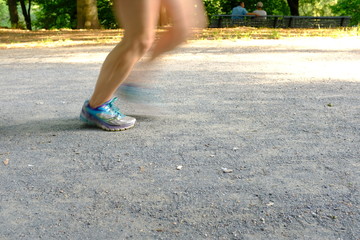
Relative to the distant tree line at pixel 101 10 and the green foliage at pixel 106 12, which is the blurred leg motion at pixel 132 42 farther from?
the green foliage at pixel 106 12

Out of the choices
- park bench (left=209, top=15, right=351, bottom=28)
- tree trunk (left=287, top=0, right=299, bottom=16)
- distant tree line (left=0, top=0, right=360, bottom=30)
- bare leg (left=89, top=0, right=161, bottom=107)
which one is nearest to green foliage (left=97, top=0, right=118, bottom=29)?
distant tree line (left=0, top=0, right=360, bottom=30)

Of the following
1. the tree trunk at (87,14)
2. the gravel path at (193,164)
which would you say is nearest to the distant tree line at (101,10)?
the tree trunk at (87,14)

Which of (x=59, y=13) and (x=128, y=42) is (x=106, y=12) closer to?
(x=59, y=13)

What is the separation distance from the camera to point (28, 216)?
2.18 m

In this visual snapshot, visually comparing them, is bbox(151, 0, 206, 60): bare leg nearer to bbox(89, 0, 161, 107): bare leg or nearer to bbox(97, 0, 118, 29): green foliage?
bbox(89, 0, 161, 107): bare leg

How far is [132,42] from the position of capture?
10.8ft

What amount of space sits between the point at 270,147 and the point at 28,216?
1571mm

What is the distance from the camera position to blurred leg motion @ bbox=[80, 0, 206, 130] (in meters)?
3.17

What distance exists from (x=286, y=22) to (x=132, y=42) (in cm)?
1442

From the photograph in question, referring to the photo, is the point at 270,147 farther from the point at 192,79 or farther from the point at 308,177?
the point at 192,79

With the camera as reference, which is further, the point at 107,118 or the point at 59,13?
the point at 59,13

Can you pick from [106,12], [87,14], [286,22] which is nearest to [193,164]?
[87,14]

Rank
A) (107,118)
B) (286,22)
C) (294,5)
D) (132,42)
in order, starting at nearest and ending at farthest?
(132,42), (107,118), (286,22), (294,5)

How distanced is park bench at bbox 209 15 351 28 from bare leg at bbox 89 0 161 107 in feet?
44.0
